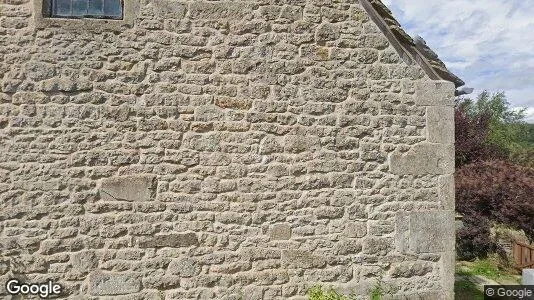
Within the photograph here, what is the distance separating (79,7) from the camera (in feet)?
15.7

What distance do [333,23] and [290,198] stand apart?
2.17 metres

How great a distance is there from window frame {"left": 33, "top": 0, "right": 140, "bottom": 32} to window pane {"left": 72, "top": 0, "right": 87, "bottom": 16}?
0.06 metres

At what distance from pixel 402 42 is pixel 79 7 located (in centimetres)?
388

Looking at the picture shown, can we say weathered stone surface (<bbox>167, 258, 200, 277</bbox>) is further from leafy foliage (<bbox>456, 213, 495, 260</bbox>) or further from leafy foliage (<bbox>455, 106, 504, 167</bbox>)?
leafy foliage (<bbox>455, 106, 504, 167</bbox>)

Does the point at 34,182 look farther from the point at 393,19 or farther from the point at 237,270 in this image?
the point at 393,19

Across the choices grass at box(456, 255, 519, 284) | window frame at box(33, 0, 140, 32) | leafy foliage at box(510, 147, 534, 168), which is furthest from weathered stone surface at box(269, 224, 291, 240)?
leafy foliage at box(510, 147, 534, 168)

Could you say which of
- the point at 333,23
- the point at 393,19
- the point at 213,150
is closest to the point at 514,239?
the point at 393,19

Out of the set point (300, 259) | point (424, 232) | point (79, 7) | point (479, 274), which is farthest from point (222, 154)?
point (479, 274)

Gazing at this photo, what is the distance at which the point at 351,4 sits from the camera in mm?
5086

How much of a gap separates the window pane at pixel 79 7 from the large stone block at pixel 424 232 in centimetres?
439

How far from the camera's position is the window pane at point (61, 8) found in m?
4.75

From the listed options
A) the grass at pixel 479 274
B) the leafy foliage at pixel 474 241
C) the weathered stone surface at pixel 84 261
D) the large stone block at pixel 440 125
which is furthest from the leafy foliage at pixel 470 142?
the weathered stone surface at pixel 84 261

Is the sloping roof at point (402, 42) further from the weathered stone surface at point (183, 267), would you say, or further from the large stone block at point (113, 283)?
the large stone block at point (113, 283)

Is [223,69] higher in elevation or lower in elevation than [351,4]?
lower
